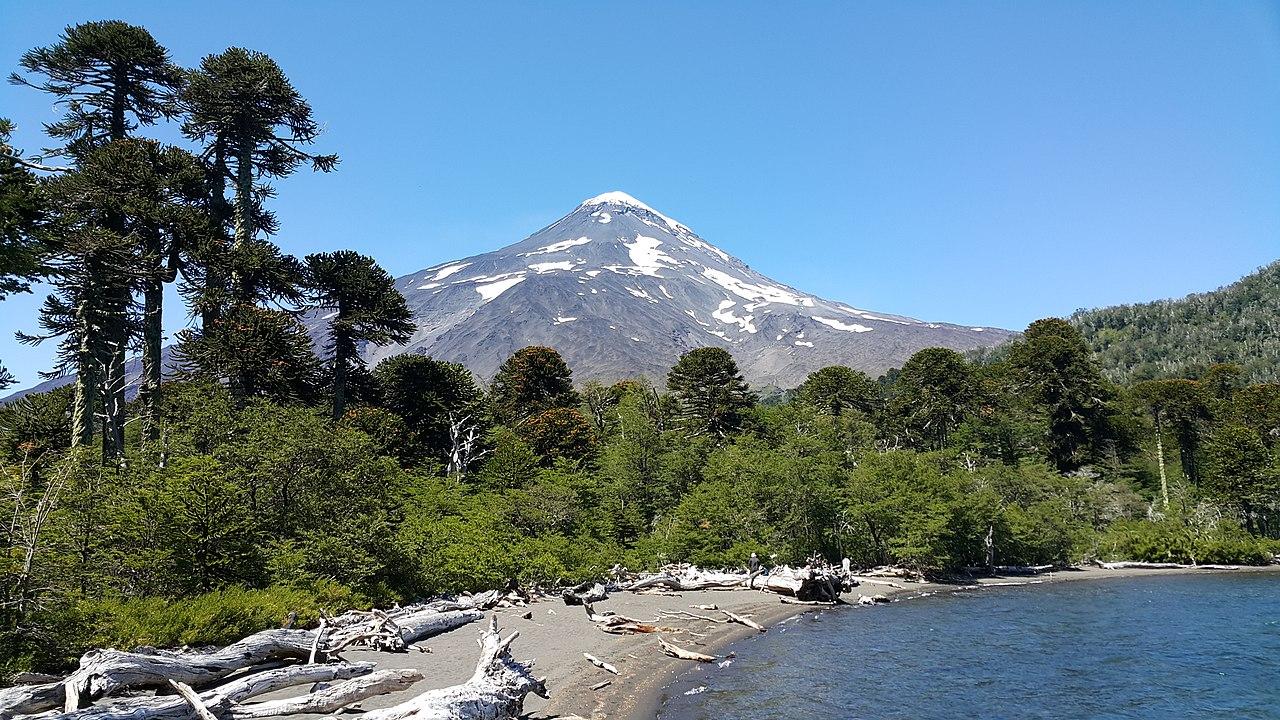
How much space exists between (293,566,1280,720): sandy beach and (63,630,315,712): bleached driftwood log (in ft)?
6.76

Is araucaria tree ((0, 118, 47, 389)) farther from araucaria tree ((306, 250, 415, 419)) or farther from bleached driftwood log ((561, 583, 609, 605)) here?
araucaria tree ((306, 250, 415, 419))

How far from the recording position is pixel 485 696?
870 cm

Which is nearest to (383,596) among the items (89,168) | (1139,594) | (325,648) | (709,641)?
(325,648)

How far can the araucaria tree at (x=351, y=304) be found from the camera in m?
35.0

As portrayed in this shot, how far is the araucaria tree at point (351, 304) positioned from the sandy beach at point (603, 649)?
19212 millimetres

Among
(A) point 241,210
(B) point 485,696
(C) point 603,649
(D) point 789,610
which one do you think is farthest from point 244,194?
(B) point 485,696

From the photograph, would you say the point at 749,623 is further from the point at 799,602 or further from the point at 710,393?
the point at 710,393

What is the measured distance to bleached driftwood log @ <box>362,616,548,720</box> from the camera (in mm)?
8055

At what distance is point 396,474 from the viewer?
80.8ft

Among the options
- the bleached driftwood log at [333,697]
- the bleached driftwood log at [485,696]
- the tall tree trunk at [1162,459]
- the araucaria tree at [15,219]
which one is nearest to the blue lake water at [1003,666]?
the bleached driftwood log at [485,696]

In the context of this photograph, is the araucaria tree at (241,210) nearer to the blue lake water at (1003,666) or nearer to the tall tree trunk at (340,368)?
the tall tree trunk at (340,368)

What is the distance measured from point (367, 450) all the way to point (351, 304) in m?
16.9

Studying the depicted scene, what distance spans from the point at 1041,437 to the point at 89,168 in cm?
6954

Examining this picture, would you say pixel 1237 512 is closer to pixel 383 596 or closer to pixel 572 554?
pixel 572 554
